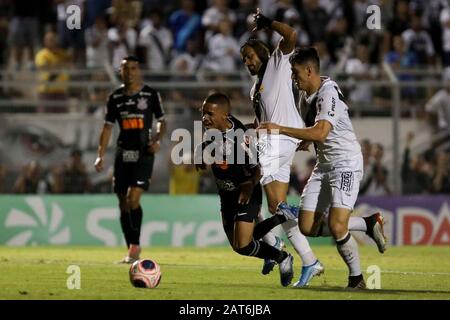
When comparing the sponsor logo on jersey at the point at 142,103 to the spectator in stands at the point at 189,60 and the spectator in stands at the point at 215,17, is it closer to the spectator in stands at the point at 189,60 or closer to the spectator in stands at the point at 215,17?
the spectator in stands at the point at 189,60

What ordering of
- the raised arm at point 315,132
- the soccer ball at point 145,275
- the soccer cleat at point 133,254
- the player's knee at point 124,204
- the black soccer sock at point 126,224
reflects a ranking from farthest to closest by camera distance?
the player's knee at point 124,204 < the black soccer sock at point 126,224 < the soccer cleat at point 133,254 < the soccer ball at point 145,275 < the raised arm at point 315,132

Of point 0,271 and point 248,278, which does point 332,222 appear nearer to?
point 248,278

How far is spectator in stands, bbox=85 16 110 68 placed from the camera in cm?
1974

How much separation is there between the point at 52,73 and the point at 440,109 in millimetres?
6401

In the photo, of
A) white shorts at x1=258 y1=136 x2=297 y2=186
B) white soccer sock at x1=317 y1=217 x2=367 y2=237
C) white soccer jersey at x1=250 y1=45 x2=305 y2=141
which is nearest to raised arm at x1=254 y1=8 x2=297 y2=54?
white soccer jersey at x1=250 y1=45 x2=305 y2=141

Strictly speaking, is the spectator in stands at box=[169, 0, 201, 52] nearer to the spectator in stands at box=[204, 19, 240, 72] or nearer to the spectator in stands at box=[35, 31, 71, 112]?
the spectator in stands at box=[204, 19, 240, 72]

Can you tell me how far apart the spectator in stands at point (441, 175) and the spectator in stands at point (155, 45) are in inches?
211

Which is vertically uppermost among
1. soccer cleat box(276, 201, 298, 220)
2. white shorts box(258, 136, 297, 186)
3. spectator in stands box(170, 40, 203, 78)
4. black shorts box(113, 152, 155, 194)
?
spectator in stands box(170, 40, 203, 78)

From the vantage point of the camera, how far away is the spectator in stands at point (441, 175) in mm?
17922

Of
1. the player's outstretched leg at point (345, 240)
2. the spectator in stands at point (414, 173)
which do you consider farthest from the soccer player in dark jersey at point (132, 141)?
the spectator in stands at point (414, 173)

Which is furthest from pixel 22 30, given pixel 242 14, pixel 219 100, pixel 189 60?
pixel 219 100

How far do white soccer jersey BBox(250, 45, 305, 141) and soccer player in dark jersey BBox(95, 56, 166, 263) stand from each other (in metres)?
2.65

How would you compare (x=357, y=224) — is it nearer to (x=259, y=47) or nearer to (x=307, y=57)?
(x=307, y=57)

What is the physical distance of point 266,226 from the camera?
1088cm
